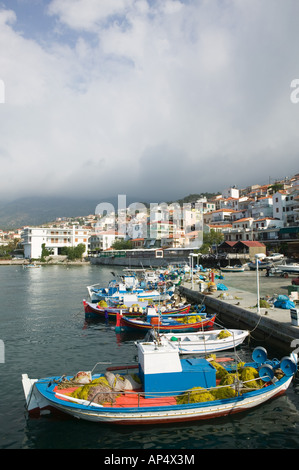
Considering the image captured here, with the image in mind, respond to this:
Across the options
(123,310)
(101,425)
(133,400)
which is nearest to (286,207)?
(123,310)

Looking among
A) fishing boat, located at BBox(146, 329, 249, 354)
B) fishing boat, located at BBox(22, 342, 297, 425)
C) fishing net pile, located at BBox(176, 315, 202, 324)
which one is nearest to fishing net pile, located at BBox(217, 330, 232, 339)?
fishing boat, located at BBox(146, 329, 249, 354)

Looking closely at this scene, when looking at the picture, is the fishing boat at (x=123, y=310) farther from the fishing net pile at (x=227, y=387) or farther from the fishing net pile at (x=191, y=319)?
the fishing net pile at (x=227, y=387)

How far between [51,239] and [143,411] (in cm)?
11294

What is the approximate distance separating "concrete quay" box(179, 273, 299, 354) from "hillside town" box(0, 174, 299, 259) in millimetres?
39426

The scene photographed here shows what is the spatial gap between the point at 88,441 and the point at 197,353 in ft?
26.8

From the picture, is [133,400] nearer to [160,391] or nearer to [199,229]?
[160,391]

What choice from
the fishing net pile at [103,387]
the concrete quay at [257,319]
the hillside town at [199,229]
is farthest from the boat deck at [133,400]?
the hillside town at [199,229]

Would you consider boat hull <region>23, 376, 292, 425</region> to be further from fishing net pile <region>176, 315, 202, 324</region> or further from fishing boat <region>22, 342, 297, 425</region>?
fishing net pile <region>176, 315, 202, 324</region>

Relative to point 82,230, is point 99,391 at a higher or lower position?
A: lower

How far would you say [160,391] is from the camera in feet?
33.9

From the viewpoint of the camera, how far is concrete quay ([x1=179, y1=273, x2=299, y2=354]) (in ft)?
50.4

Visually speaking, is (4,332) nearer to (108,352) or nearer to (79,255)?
(108,352)

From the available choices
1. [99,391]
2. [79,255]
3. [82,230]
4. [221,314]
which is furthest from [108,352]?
[82,230]

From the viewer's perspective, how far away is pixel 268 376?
35.9 feet
